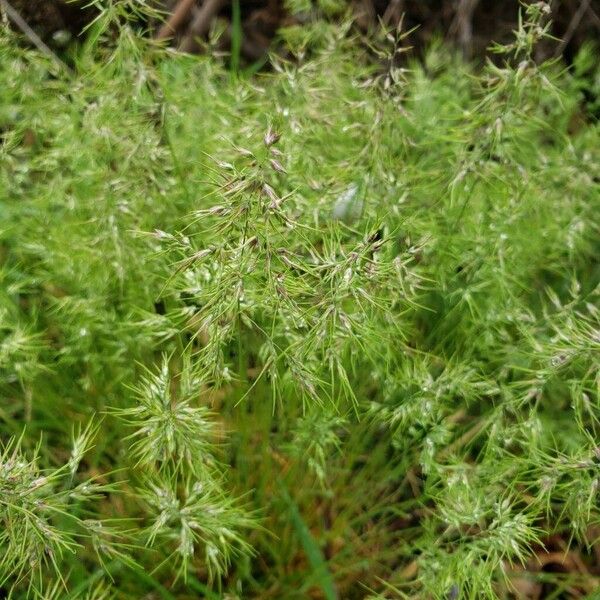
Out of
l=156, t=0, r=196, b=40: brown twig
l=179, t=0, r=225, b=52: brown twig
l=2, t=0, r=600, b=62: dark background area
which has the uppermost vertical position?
l=156, t=0, r=196, b=40: brown twig

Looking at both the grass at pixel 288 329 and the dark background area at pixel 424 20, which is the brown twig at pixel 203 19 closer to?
the dark background area at pixel 424 20

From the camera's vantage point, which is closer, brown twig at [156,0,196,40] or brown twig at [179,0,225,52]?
brown twig at [156,0,196,40]

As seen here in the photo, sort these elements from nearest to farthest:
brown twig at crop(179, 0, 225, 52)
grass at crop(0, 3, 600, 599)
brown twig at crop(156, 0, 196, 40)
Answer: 1. grass at crop(0, 3, 600, 599)
2. brown twig at crop(156, 0, 196, 40)
3. brown twig at crop(179, 0, 225, 52)

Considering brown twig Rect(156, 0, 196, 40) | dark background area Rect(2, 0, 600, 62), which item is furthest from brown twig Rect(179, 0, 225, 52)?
brown twig Rect(156, 0, 196, 40)

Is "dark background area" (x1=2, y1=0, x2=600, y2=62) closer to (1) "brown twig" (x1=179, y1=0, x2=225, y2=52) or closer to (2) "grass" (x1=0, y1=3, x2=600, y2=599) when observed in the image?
(1) "brown twig" (x1=179, y1=0, x2=225, y2=52)

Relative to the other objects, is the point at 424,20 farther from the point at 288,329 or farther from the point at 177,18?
the point at 288,329

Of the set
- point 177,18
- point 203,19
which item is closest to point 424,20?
point 203,19

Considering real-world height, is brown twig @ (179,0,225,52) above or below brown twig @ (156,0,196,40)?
below

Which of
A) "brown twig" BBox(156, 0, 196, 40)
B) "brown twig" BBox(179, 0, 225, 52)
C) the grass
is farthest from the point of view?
"brown twig" BBox(179, 0, 225, 52)

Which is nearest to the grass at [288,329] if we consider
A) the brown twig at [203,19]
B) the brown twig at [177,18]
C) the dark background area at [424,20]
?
the brown twig at [177,18]

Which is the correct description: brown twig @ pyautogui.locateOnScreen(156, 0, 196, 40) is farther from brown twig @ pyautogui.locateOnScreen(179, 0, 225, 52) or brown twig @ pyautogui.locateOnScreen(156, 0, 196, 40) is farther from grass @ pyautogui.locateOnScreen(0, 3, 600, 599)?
grass @ pyautogui.locateOnScreen(0, 3, 600, 599)
